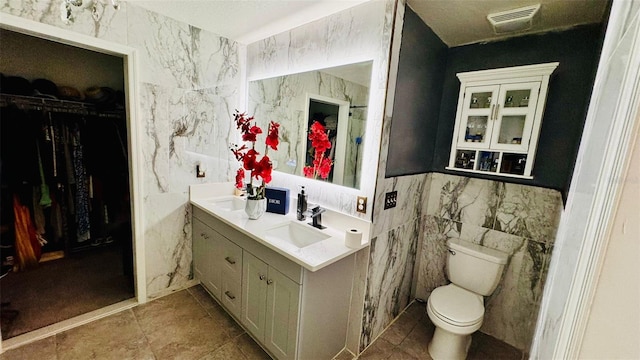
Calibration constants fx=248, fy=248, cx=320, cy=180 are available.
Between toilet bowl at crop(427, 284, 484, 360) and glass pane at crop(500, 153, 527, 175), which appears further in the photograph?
glass pane at crop(500, 153, 527, 175)

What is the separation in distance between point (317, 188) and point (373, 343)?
4.05 ft

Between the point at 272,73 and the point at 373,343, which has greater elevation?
the point at 272,73

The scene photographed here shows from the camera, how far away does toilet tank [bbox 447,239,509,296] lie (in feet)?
5.97

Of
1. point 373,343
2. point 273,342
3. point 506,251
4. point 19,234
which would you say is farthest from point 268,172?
point 19,234

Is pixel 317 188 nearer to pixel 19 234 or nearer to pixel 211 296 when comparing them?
pixel 211 296

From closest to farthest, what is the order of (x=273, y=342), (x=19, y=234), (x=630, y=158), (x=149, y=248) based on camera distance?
(x=630, y=158) → (x=273, y=342) → (x=149, y=248) → (x=19, y=234)

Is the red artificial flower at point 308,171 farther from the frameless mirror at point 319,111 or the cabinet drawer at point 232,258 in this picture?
the cabinet drawer at point 232,258

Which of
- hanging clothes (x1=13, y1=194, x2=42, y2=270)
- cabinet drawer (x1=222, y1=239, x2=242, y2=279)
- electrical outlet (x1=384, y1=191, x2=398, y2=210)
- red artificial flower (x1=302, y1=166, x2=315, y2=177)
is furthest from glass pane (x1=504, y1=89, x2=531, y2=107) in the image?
hanging clothes (x1=13, y1=194, x2=42, y2=270)

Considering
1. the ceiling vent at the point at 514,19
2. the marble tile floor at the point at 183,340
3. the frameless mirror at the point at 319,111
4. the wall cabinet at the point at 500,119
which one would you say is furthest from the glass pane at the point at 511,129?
the marble tile floor at the point at 183,340

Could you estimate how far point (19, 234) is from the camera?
7.47ft

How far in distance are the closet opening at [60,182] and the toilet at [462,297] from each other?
2515mm

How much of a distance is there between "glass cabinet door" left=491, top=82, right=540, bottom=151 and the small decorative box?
5.45ft

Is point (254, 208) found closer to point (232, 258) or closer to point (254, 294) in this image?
point (232, 258)

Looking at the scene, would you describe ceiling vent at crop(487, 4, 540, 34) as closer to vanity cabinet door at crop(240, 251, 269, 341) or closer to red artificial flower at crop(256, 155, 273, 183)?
red artificial flower at crop(256, 155, 273, 183)
